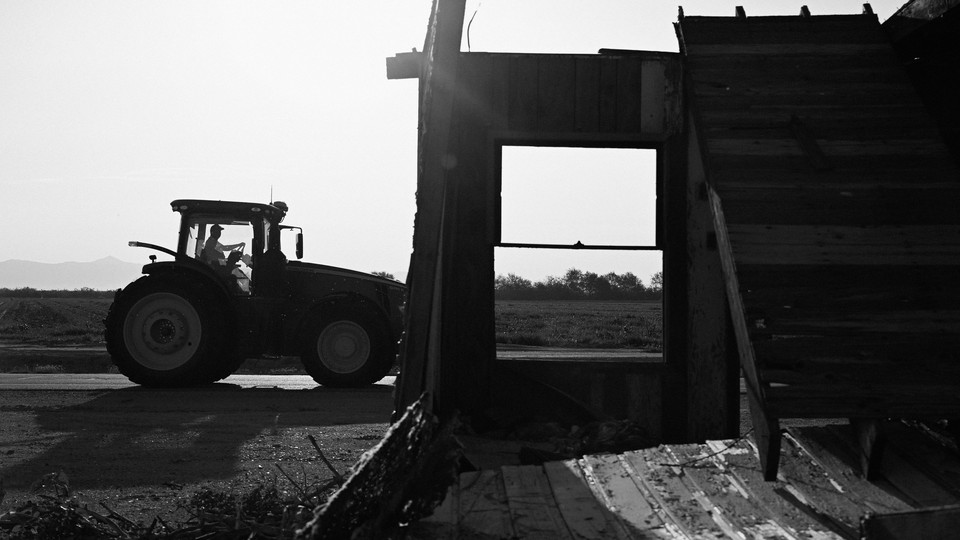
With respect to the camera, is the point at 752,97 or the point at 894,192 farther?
the point at 752,97

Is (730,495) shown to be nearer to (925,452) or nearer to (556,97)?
(925,452)

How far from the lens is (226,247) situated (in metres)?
12.6

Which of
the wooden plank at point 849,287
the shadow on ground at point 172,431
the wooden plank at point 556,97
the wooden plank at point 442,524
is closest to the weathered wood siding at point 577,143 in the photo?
the wooden plank at point 556,97

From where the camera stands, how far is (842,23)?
691 centimetres

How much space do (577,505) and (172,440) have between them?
4.48 meters

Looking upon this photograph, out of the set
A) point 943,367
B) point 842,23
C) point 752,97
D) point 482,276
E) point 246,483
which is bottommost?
point 246,483

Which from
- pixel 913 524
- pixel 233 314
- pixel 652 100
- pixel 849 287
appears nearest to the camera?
pixel 913 524

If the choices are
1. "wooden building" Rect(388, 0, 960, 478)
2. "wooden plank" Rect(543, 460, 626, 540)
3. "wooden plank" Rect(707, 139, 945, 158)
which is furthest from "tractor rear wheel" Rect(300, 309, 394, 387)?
"wooden plank" Rect(543, 460, 626, 540)

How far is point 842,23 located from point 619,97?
1672 mm

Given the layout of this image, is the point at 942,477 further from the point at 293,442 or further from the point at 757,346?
Result: the point at 293,442

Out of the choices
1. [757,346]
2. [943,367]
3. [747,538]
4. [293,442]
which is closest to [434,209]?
[757,346]

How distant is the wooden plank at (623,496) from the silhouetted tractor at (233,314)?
743cm

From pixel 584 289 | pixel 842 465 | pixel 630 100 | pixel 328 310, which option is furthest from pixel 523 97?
pixel 584 289

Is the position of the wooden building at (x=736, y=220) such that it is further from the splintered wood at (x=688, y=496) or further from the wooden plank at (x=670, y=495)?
the wooden plank at (x=670, y=495)
